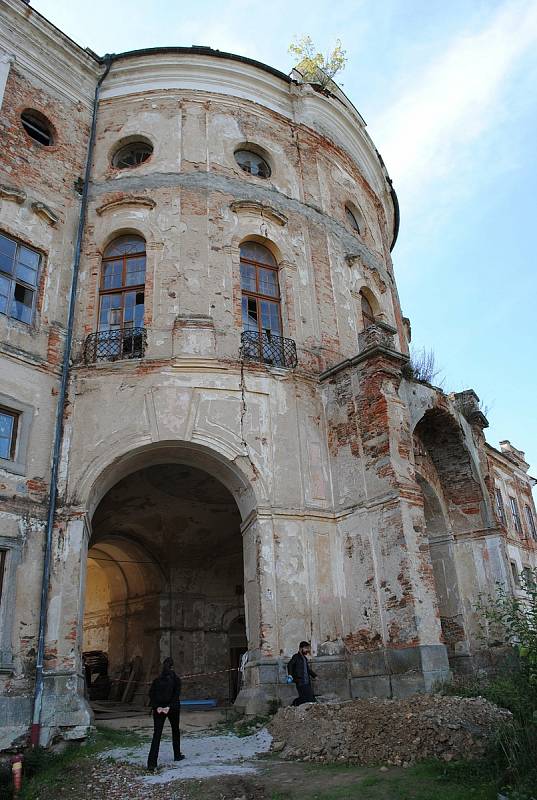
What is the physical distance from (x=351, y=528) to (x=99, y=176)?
10.2 m

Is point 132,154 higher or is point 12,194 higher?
point 132,154

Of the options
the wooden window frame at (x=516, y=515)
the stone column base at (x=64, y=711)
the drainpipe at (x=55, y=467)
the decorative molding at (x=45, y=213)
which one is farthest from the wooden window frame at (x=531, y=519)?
the stone column base at (x=64, y=711)

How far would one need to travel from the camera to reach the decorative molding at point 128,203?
14828 millimetres

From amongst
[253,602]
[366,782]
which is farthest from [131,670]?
[366,782]

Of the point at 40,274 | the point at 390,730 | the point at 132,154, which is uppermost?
the point at 132,154

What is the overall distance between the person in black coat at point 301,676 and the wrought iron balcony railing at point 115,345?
256 inches

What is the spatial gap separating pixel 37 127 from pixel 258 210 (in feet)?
18.3

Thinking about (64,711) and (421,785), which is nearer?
(421,785)

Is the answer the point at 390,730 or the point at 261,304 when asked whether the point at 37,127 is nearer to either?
the point at 261,304

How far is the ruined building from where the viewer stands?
37.2 feet

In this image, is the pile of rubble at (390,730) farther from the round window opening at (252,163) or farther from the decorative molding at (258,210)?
the round window opening at (252,163)

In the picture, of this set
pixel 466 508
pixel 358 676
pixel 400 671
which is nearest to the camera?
pixel 400 671

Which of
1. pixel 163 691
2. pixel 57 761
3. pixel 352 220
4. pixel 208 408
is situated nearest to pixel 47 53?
pixel 352 220

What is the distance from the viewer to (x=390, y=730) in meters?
8.05
